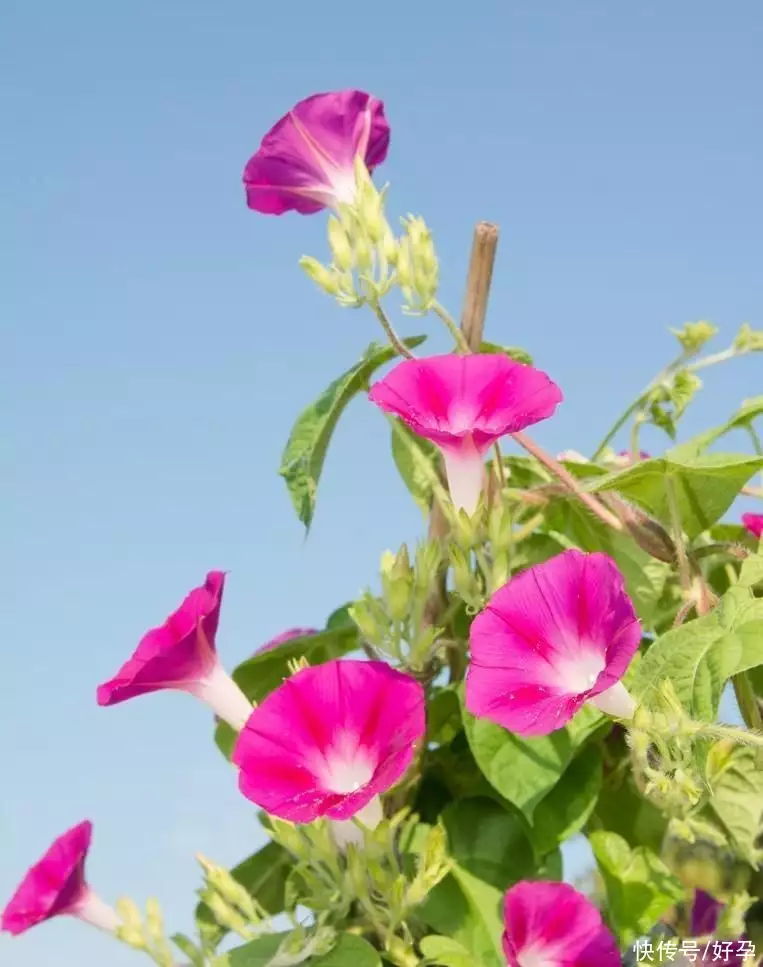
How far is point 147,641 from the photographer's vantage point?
4.15 feet

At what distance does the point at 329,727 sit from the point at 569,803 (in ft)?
0.93

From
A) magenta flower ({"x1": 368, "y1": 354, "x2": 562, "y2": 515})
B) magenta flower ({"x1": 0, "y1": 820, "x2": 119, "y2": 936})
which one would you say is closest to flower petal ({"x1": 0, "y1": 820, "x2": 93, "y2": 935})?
magenta flower ({"x1": 0, "y1": 820, "x2": 119, "y2": 936})

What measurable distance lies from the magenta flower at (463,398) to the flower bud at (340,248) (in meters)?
0.12

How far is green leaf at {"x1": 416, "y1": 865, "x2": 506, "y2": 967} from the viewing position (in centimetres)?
124

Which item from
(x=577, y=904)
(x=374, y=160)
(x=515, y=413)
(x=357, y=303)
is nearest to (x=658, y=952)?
(x=577, y=904)

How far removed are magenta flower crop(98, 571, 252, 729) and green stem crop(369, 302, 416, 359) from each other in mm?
290

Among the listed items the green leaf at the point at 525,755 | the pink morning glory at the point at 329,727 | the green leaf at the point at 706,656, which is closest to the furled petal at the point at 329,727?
the pink morning glory at the point at 329,727

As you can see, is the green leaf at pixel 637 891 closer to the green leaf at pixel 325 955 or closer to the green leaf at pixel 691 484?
the green leaf at pixel 325 955

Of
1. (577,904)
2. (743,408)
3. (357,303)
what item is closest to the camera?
(577,904)

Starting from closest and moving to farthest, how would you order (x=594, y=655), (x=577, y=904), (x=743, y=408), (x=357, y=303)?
(x=594, y=655) → (x=577, y=904) → (x=357, y=303) → (x=743, y=408)

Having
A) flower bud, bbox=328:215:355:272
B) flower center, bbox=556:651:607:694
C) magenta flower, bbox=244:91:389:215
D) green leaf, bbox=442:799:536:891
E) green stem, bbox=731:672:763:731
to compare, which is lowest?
green leaf, bbox=442:799:536:891

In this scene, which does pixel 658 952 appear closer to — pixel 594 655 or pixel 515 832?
pixel 515 832

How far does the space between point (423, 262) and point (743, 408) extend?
0.40 metres

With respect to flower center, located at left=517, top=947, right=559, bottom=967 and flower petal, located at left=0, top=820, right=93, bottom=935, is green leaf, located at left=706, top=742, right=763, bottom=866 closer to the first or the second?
flower center, located at left=517, top=947, right=559, bottom=967
